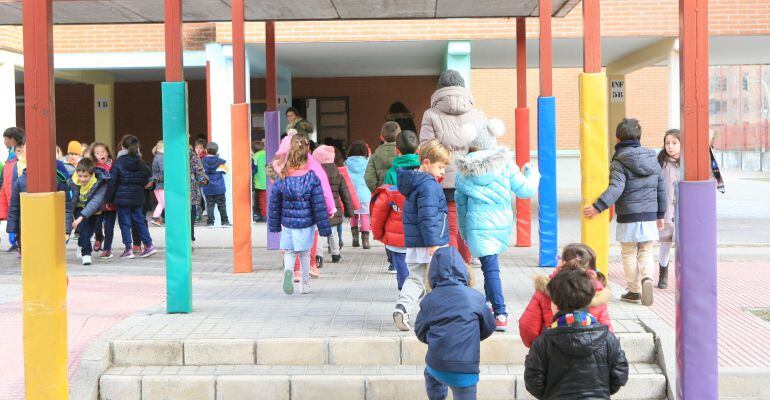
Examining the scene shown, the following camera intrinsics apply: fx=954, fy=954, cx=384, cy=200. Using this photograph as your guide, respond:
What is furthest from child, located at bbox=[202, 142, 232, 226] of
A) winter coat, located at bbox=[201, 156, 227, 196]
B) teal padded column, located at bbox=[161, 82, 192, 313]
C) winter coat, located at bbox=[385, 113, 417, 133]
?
teal padded column, located at bbox=[161, 82, 192, 313]

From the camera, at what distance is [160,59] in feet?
64.1

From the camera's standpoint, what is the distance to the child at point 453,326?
497cm

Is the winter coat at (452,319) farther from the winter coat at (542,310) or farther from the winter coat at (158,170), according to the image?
the winter coat at (158,170)

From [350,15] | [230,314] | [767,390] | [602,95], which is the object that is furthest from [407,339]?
[350,15]

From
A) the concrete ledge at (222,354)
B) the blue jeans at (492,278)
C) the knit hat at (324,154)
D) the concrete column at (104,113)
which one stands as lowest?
the concrete ledge at (222,354)

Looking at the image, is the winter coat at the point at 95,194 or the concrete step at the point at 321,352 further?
the winter coat at the point at 95,194

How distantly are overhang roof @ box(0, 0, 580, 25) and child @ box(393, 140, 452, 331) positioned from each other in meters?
4.65

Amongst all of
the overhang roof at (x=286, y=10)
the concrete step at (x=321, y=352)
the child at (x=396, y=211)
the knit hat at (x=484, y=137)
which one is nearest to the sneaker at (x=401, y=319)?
the concrete step at (x=321, y=352)

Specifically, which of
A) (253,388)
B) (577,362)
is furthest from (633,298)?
(577,362)

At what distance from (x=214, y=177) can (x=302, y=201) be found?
891 cm

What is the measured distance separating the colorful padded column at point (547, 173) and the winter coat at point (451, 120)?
4.81 ft

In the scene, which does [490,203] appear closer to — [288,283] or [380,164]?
[288,283]

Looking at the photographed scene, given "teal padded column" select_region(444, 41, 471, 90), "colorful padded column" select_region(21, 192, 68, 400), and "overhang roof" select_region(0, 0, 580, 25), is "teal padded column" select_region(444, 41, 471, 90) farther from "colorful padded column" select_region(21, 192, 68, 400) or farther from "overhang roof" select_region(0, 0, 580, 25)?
"colorful padded column" select_region(21, 192, 68, 400)

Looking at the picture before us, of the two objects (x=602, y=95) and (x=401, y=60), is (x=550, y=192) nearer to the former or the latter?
(x=602, y=95)
